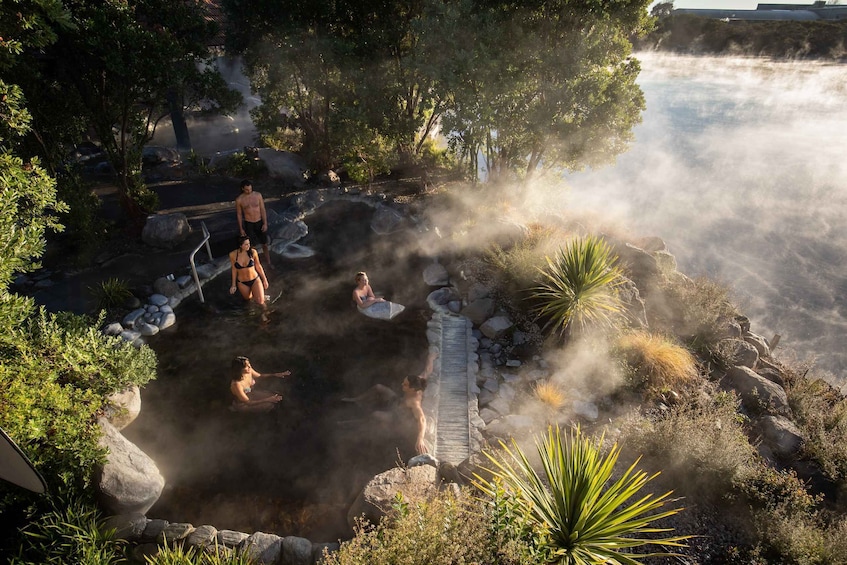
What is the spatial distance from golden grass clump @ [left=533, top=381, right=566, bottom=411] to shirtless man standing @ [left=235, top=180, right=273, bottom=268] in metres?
6.84

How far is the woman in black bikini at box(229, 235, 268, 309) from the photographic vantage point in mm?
8469

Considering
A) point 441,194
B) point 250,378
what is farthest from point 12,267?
point 441,194

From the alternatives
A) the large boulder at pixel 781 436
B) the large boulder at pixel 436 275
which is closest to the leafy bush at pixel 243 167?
the large boulder at pixel 436 275

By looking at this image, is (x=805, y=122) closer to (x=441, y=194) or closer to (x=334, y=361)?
(x=441, y=194)

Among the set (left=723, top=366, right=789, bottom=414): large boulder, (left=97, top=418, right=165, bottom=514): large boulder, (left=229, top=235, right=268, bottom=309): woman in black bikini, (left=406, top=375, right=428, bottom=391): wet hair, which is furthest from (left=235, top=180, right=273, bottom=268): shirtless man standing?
(left=723, top=366, right=789, bottom=414): large boulder

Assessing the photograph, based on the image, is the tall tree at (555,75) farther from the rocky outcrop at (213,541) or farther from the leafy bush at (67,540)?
the leafy bush at (67,540)

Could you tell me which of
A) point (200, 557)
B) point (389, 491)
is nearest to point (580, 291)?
point (389, 491)

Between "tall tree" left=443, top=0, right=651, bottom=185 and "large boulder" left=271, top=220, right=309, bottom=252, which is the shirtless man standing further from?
"tall tree" left=443, top=0, right=651, bottom=185

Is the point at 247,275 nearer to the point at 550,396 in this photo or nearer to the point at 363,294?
the point at 363,294

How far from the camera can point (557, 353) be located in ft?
25.9

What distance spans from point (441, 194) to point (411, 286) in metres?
4.81

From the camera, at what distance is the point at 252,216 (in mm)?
10125

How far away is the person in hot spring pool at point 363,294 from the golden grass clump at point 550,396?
3.59 meters

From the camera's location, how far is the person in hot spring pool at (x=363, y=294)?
8766mm
